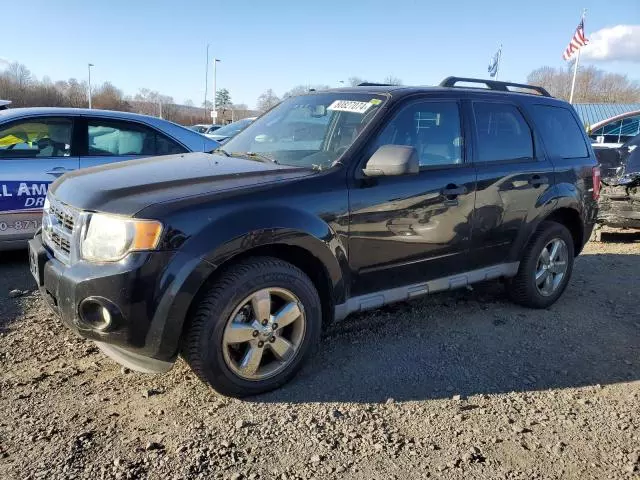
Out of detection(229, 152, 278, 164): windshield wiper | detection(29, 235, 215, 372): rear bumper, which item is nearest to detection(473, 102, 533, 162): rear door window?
detection(229, 152, 278, 164): windshield wiper

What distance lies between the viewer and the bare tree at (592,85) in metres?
71.6

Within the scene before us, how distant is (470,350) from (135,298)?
2396 mm

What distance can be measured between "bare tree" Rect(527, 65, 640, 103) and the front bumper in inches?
3003

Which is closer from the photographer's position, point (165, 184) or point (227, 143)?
point (165, 184)

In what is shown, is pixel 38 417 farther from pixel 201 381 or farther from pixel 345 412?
pixel 345 412

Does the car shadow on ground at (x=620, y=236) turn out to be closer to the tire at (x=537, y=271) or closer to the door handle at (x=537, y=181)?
the tire at (x=537, y=271)

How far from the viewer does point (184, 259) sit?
8.91 ft

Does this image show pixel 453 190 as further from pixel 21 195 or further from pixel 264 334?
pixel 21 195

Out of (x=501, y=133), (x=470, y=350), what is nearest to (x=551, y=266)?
(x=501, y=133)

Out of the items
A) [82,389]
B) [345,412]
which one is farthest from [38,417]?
[345,412]

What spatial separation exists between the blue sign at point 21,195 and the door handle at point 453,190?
12.5 feet

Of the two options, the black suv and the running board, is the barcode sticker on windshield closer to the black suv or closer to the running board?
the black suv

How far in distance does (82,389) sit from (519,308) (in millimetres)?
3607

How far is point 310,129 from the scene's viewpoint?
3871mm
